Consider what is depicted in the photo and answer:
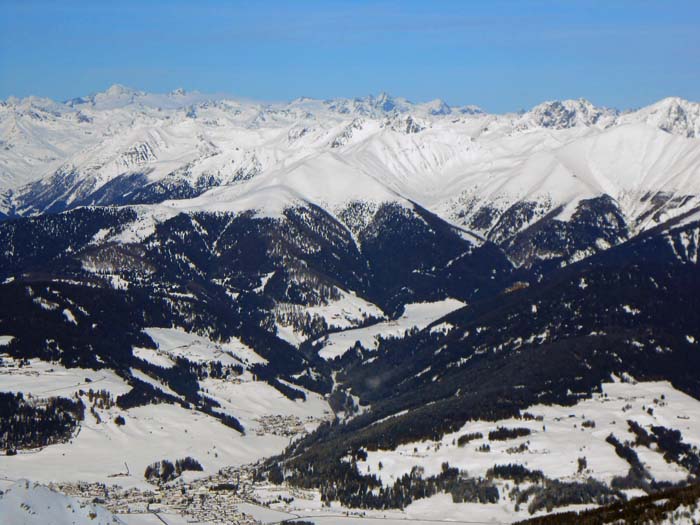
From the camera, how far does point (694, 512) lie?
137 metres

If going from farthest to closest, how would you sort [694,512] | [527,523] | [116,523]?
[527,523] → [116,523] → [694,512]

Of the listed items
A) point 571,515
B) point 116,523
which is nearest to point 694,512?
point 571,515

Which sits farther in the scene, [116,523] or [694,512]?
[116,523]

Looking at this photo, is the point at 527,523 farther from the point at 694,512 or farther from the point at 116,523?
the point at 116,523

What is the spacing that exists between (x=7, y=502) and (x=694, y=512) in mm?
73661

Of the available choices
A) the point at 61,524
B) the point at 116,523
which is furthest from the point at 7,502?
the point at 116,523

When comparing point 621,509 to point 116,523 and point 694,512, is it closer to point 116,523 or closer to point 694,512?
point 694,512

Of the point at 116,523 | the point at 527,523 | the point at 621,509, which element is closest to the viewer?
the point at 621,509

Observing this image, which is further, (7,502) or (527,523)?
(527,523)

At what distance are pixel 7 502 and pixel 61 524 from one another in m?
6.50

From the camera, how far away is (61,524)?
490 ft

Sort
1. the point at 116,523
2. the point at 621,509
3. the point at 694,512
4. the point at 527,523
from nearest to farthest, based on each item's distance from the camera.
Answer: the point at 694,512 < the point at 621,509 < the point at 116,523 < the point at 527,523

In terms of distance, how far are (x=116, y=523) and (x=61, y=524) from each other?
36.7 feet

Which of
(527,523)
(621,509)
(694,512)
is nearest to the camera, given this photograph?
(694,512)
